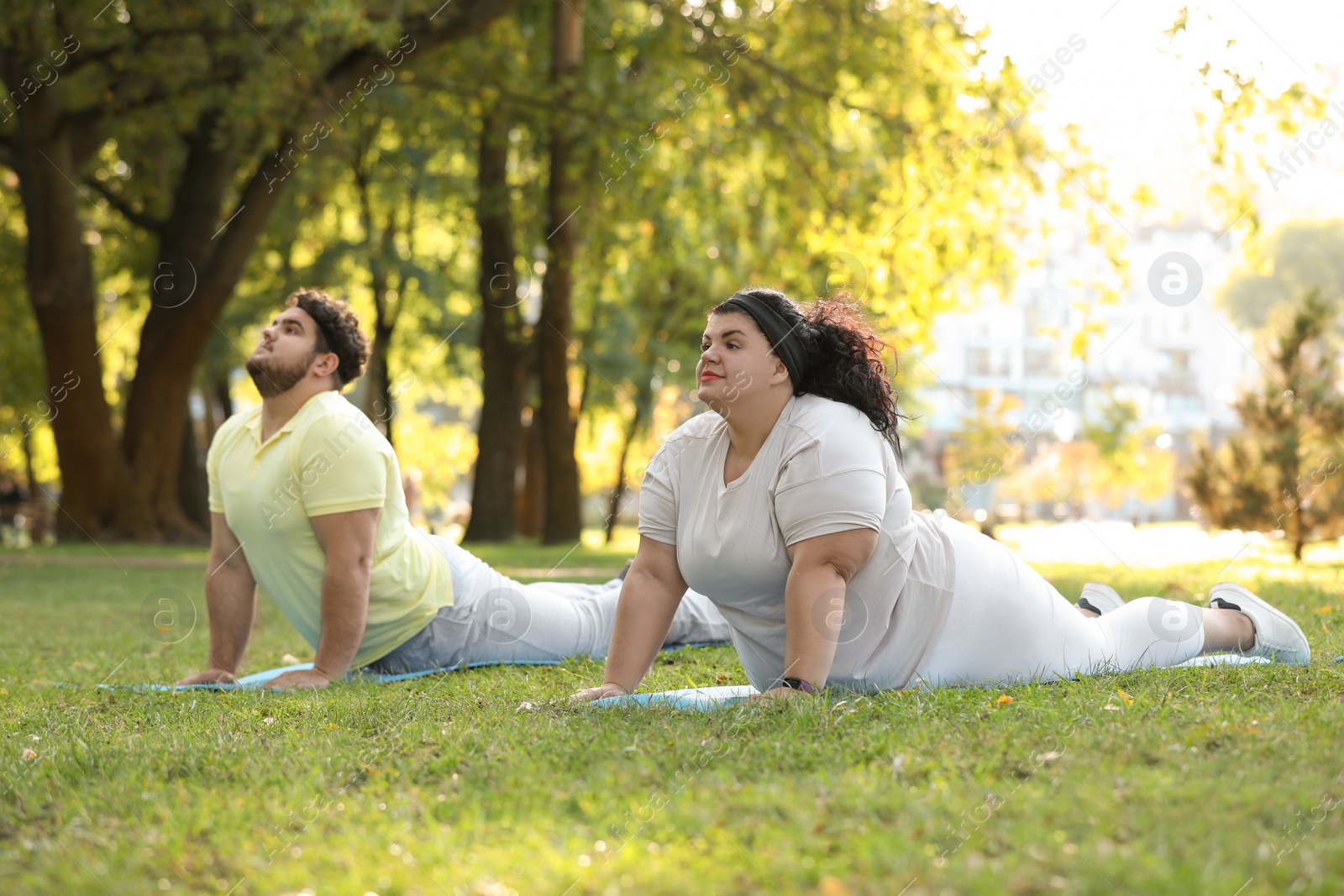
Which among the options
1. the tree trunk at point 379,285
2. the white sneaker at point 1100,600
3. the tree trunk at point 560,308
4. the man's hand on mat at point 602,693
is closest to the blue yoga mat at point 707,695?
the man's hand on mat at point 602,693

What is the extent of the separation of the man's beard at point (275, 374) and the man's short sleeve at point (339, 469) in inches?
11.4

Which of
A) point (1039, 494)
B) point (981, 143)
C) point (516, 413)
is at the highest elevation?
point (981, 143)

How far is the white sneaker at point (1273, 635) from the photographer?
4703 millimetres

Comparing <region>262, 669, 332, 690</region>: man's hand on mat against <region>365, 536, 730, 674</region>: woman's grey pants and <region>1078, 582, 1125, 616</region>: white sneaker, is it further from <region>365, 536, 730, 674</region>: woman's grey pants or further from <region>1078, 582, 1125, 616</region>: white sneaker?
<region>1078, 582, 1125, 616</region>: white sneaker

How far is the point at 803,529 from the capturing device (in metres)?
4.01

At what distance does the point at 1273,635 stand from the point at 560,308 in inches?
574

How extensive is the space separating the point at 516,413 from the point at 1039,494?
4843cm

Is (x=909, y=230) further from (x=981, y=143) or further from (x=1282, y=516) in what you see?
(x=1282, y=516)

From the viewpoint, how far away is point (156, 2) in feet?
45.9

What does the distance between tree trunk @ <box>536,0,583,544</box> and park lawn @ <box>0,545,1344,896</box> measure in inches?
462

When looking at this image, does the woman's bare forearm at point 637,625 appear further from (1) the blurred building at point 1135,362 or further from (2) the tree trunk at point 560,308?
(1) the blurred building at point 1135,362

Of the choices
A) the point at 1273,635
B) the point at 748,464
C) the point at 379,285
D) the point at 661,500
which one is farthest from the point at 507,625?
the point at 379,285

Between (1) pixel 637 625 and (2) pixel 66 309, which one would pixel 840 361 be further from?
(2) pixel 66 309

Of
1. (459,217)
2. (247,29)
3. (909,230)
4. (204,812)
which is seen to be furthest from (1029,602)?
(459,217)
